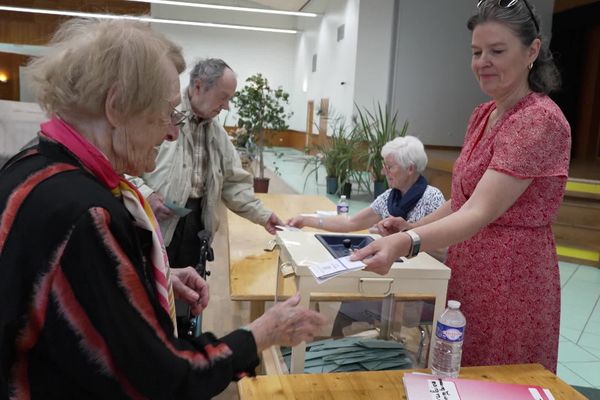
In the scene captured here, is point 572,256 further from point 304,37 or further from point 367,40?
point 304,37

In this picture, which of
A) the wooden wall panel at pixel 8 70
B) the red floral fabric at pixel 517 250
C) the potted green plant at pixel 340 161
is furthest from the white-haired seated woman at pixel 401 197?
the wooden wall panel at pixel 8 70

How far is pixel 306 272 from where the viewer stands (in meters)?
1.14

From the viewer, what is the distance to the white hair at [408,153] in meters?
2.40

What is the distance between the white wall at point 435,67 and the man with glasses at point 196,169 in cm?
724

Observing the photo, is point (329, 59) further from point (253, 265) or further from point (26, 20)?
point (253, 265)

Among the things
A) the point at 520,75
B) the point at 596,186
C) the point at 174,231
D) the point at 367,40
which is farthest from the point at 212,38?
the point at 520,75

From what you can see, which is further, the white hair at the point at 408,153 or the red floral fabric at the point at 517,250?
the white hair at the point at 408,153

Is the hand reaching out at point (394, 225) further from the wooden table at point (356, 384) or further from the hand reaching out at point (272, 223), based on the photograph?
the hand reaching out at point (272, 223)

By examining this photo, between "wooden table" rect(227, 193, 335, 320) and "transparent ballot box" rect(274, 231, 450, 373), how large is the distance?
0.11 meters

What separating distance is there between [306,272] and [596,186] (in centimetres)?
484

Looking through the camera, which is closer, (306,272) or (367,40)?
(306,272)

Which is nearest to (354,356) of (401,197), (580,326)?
(401,197)

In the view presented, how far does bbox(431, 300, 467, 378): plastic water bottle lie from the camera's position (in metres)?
1.13

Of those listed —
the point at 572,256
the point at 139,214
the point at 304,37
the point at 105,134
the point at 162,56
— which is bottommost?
the point at 572,256
